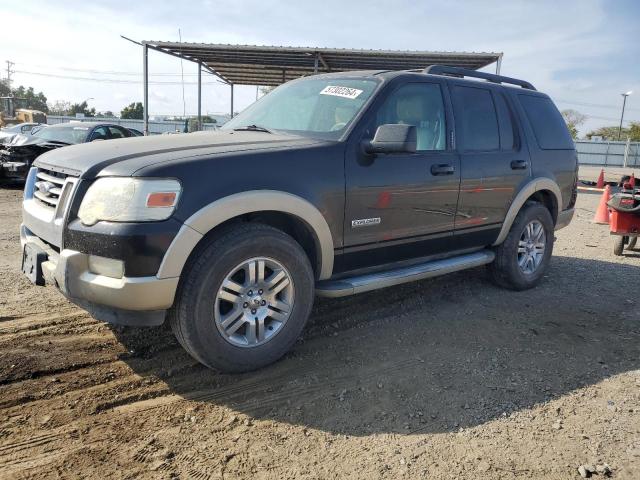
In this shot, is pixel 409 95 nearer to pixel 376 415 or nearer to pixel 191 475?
pixel 376 415

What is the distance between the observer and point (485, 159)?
4.54 m

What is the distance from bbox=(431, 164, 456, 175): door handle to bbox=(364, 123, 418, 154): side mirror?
1.98 ft

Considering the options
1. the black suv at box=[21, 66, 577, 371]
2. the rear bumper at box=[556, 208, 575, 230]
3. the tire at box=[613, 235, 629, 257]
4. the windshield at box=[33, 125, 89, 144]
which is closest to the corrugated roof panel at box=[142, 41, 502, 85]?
the windshield at box=[33, 125, 89, 144]

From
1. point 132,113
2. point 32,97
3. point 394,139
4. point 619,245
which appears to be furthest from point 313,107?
point 32,97

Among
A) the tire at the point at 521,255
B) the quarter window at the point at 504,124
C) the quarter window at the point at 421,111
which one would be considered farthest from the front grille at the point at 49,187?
the tire at the point at 521,255

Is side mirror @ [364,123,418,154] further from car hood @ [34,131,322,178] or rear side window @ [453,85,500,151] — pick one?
rear side window @ [453,85,500,151]

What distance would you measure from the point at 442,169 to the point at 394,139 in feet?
2.75

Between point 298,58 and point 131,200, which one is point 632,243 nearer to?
point 131,200

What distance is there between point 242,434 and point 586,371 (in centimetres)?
242

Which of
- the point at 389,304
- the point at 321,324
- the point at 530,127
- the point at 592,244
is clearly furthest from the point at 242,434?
the point at 592,244

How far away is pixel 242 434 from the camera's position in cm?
262

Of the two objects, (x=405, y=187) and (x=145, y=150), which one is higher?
(x=145, y=150)

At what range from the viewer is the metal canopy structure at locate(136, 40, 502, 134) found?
14.4 meters

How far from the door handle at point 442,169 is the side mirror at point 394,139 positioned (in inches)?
23.7
